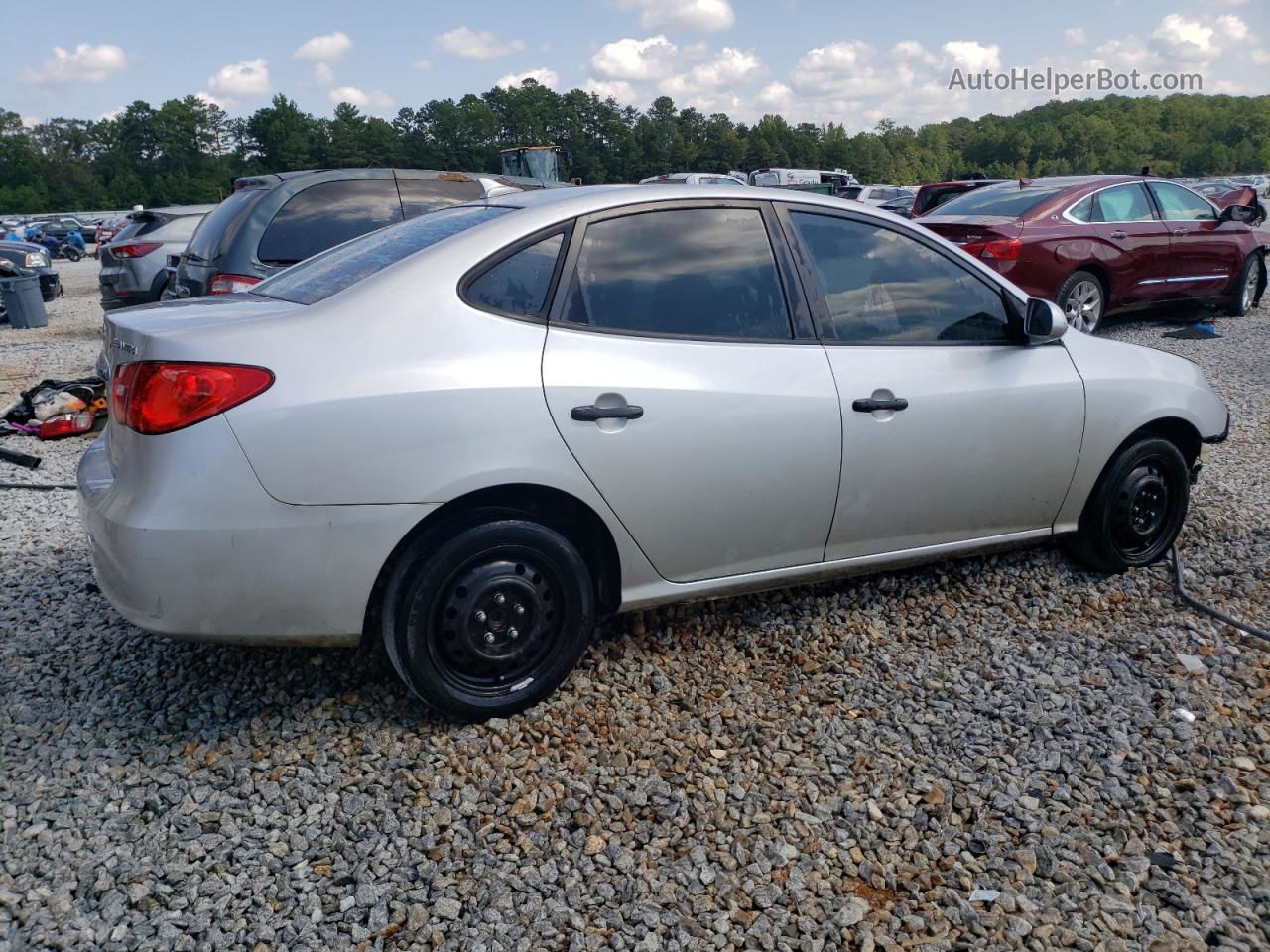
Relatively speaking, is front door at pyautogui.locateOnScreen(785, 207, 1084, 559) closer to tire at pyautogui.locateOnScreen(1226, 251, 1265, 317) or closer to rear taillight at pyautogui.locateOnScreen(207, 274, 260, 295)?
rear taillight at pyautogui.locateOnScreen(207, 274, 260, 295)

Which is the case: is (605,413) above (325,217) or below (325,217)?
below

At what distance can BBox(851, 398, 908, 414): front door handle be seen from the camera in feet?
11.3

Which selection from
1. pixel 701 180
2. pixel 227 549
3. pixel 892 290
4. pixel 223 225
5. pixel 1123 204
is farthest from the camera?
pixel 701 180

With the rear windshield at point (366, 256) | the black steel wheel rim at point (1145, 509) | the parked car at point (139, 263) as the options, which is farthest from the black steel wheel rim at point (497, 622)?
the parked car at point (139, 263)

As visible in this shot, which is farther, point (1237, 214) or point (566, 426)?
point (1237, 214)

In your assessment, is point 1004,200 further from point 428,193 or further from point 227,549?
point 227,549

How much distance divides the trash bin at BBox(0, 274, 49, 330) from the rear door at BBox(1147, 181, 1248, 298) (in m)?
14.8

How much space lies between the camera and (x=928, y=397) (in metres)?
3.57

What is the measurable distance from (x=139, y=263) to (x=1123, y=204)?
1121 cm

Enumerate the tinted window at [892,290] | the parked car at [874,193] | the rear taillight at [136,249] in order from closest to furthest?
the tinted window at [892,290] < the rear taillight at [136,249] < the parked car at [874,193]

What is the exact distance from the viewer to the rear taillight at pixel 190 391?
2658 millimetres

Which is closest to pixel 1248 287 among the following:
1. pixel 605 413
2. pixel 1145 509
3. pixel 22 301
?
pixel 1145 509

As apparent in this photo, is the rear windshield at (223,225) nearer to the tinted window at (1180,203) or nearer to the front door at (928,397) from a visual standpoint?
the front door at (928,397)

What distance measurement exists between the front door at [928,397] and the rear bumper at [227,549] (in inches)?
62.9
